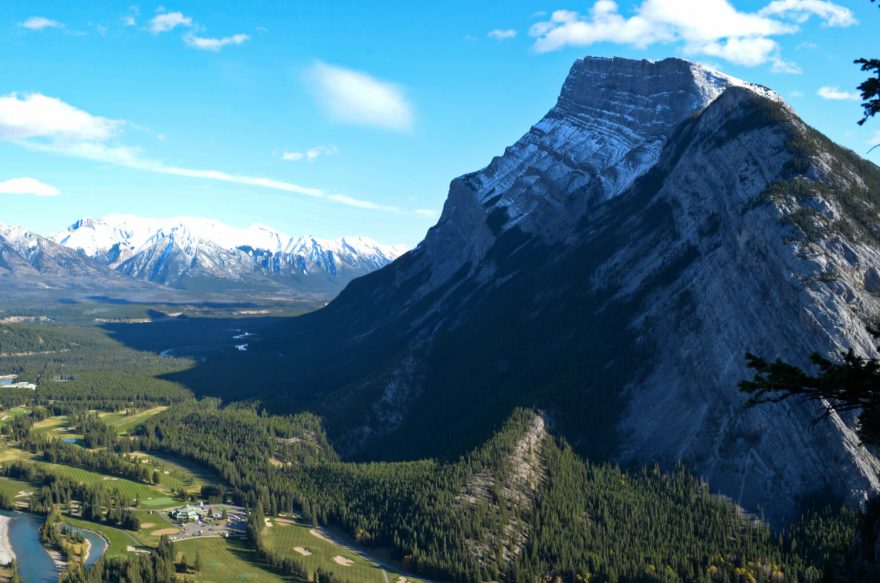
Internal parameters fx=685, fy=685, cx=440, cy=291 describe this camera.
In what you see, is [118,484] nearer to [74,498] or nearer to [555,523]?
[74,498]

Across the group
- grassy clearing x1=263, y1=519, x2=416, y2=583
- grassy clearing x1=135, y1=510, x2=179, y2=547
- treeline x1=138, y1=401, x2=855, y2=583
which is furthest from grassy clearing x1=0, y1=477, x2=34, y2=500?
grassy clearing x1=263, y1=519, x2=416, y2=583

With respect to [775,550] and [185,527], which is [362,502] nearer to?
[185,527]

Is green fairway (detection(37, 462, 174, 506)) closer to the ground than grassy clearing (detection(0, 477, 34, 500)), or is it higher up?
higher up

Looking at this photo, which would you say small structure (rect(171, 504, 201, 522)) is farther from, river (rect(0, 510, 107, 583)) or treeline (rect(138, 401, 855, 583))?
river (rect(0, 510, 107, 583))

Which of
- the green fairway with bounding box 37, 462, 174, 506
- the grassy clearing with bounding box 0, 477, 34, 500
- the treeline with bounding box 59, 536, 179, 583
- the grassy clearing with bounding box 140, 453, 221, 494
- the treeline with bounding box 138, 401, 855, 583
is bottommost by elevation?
the grassy clearing with bounding box 0, 477, 34, 500

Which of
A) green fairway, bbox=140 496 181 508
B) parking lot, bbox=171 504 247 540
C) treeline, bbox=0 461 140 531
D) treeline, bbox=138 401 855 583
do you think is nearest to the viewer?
treeline, bbox=138 401 855 583

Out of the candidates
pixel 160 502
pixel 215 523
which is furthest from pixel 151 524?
pixel 160 502
